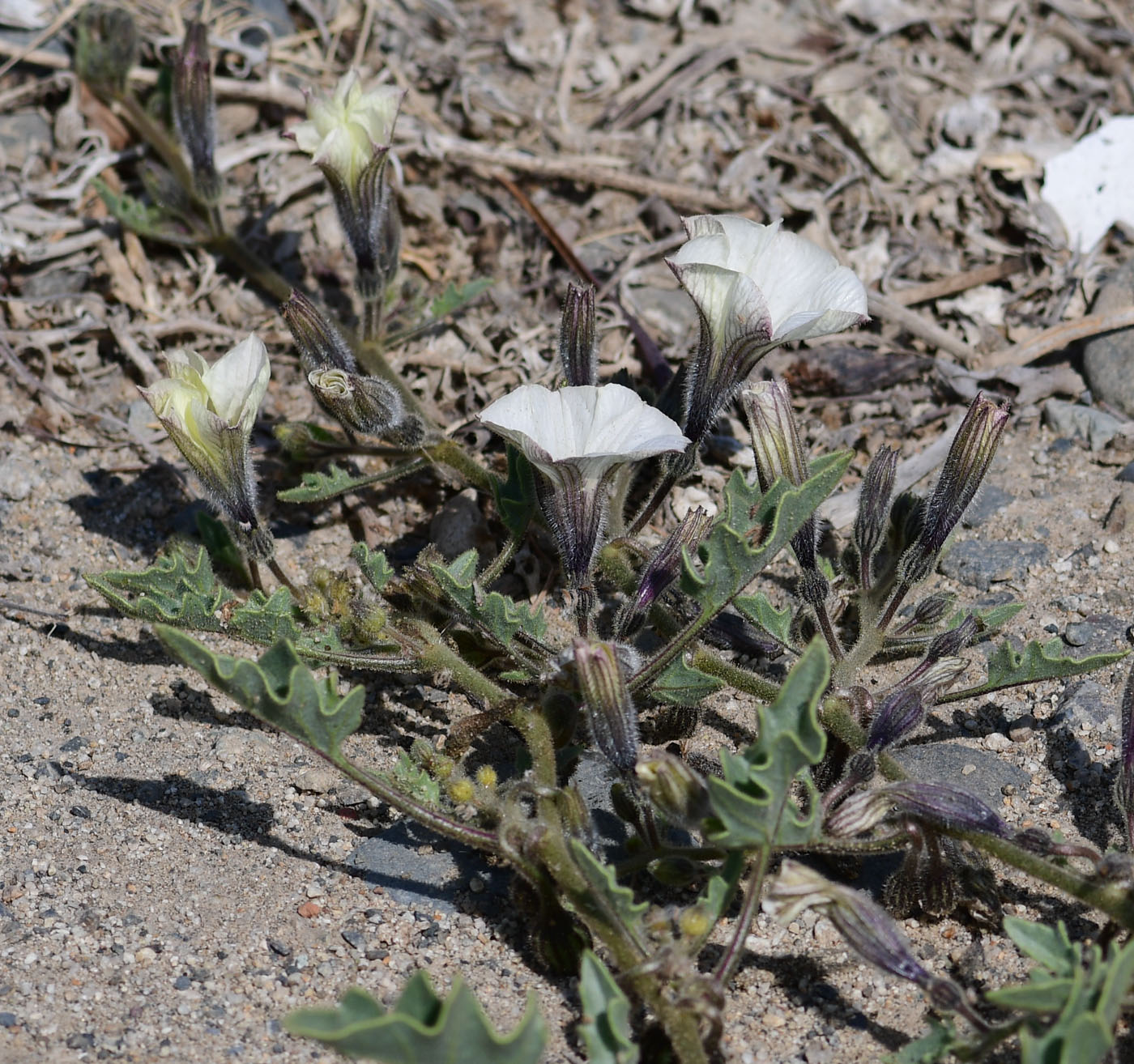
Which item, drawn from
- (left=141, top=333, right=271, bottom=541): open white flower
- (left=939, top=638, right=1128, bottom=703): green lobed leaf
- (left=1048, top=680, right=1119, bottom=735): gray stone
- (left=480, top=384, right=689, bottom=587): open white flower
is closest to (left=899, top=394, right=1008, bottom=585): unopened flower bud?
(left=939, top=638, right=1128, bottom=703): green lobed leaf

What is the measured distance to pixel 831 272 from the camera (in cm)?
304

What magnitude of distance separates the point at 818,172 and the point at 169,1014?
420 centimetres

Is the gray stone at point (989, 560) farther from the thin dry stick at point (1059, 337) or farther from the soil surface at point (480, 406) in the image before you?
the thin dry stick at point (1059, 337)

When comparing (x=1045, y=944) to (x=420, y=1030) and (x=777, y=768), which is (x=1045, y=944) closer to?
(x=777, y=768)

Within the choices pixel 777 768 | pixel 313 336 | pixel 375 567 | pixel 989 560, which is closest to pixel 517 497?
pixel 375 567

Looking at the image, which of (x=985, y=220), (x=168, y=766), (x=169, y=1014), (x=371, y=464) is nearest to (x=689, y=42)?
(x=985, y=220)

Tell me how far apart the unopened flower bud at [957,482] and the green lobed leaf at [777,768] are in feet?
3.16

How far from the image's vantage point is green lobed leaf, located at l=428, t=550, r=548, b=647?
305 centimetres

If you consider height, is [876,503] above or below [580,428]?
below

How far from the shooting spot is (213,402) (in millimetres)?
3236

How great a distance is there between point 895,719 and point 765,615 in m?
0.46

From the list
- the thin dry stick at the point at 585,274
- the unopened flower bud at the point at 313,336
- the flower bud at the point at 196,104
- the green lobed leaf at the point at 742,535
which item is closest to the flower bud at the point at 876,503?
the green lobed leaf at the point at 742,535

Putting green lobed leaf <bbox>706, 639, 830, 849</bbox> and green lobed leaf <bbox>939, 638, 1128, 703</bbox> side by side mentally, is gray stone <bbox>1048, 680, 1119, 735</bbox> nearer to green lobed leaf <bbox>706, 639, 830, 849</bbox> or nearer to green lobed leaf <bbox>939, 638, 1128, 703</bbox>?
green lobed leaf <bbox>939, 638, 1128, 703</bbox>

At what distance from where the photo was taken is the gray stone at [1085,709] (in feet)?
10.8
